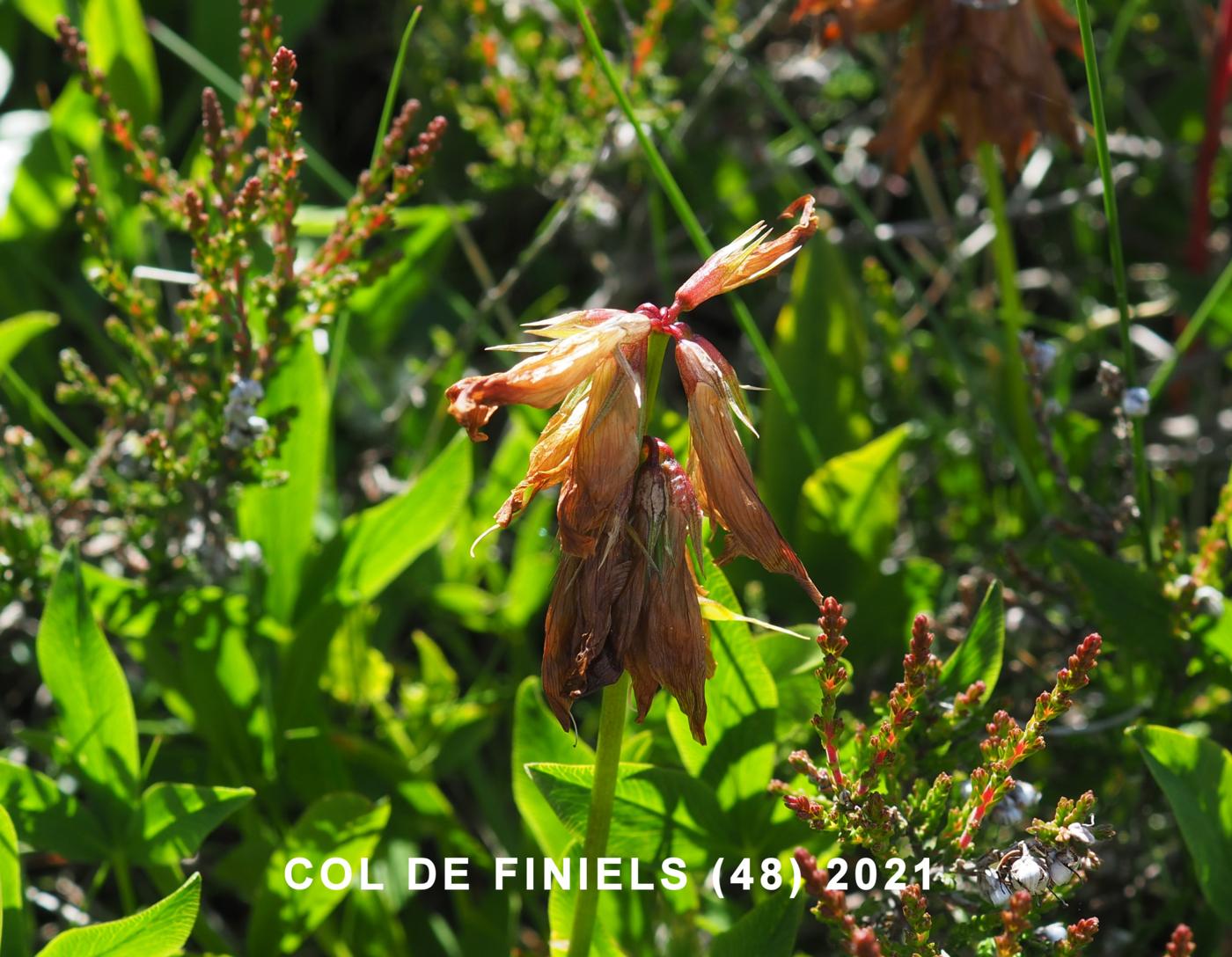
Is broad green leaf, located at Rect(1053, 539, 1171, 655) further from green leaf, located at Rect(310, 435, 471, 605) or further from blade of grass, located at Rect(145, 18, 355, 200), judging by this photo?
blade of grass, located at Rect(145, 18, 355, 200)

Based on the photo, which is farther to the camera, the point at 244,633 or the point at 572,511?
the point at 244,633

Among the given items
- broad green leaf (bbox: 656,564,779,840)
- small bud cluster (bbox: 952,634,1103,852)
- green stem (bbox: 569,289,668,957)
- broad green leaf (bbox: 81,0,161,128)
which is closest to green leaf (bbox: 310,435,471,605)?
broad green leaf (bbox: 656,564,779,840)

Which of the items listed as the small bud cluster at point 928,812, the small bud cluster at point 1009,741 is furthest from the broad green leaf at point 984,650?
the small bud cluster at point 1009,741

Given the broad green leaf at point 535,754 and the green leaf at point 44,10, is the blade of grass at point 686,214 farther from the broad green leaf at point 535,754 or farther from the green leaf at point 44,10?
the green leaf at point 44,10

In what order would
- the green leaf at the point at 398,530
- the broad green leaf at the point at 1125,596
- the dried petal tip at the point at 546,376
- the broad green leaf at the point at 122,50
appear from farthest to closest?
the broad green leaf at the point at 122,50, the green leaf at the point at 398,530, the broad green leaf at the point at 1125,596, the dried petal tip at the point at 546,376

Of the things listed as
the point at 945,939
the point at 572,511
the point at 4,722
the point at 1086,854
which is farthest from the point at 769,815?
the point at 4,722

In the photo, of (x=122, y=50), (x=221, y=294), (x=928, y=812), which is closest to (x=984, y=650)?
(x=928, y=812)

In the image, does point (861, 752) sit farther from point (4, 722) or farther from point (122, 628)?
point (4, 722)

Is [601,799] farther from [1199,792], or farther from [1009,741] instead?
[1199,792]
